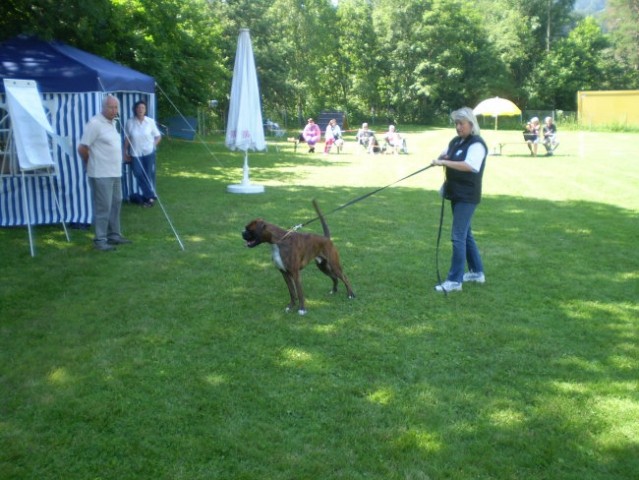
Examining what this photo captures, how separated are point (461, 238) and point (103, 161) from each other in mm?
4345

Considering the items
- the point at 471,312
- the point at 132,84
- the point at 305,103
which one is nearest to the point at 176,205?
the point at 132,84

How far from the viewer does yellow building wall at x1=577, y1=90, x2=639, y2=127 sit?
136 feet

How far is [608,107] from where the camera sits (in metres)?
42.2

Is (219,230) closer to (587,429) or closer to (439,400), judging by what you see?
(439,400)

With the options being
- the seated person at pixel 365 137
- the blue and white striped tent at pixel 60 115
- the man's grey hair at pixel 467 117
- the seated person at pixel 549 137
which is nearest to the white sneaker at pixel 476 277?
the man's grey hair at pixel 467 117

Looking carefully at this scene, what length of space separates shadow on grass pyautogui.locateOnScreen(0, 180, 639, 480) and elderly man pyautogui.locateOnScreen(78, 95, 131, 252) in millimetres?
527

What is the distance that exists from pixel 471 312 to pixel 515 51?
53982 mm

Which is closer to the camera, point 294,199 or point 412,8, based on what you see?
point 294,199

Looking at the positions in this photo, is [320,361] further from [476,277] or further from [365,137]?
[365,137]

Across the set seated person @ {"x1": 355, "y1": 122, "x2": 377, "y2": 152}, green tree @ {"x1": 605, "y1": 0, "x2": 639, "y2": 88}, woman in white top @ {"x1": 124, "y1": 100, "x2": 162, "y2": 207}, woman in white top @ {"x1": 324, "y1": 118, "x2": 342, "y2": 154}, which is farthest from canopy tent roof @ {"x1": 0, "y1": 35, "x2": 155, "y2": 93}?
green tree @ {"x1": 605, "y1": 0, "x2": 639, "y2": 88}

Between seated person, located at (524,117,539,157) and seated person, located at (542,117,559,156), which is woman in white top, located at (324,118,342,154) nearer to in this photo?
seated person, located at (524,117,539,157)

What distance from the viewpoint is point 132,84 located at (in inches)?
408

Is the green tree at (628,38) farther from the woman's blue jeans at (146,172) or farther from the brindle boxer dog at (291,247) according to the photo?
the brindle boxer dog at (291,247)

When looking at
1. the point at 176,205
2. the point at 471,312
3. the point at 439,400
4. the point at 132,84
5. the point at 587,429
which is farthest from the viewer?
the point at 176,205
